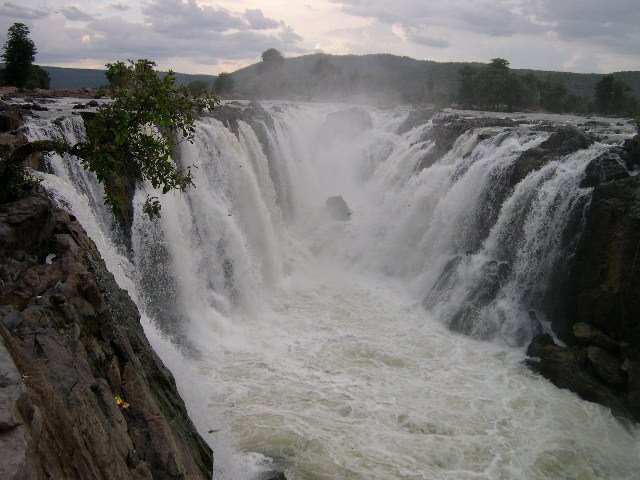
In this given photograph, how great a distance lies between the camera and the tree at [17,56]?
37.5 metres

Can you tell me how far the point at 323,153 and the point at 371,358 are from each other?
2229cm

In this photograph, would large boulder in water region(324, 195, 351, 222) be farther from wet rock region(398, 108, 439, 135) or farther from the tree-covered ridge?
the tree-covered ridge

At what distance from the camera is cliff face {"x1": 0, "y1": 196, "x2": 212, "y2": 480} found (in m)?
4.12

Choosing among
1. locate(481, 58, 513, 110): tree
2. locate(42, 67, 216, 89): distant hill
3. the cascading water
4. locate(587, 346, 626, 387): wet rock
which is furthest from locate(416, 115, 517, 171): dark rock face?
locate(42, 67, 216, 89): distant hill

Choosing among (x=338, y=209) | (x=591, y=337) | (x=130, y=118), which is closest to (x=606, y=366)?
(x=591, y=337)

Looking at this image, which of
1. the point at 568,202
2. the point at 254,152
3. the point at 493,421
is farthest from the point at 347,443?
the point at 254,152

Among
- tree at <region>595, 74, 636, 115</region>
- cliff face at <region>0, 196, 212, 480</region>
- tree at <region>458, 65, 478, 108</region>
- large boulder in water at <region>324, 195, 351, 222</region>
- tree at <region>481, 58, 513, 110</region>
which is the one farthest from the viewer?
tree at <region>458, 65, 478, 108</region>

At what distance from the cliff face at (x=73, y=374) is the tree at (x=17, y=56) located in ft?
121

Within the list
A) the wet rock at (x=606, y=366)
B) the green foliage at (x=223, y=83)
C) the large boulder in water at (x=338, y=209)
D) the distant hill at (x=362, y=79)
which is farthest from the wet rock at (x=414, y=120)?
the green foliage at (x=223, y=83)

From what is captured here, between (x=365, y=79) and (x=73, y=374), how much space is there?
292 ft

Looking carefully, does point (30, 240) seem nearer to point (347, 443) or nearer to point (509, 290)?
point (347, 443)

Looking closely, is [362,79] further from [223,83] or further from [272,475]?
[272,475]

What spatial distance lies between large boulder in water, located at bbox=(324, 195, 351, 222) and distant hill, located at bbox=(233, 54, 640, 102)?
4408 cm

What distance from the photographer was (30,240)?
697 cm
